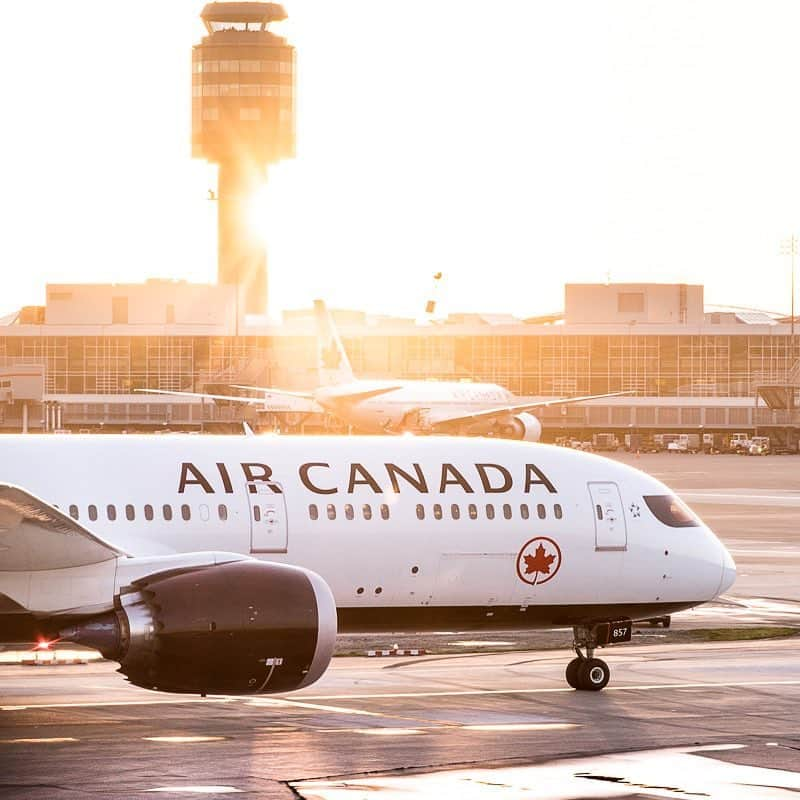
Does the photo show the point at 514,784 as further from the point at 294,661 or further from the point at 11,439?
the point at 11,439

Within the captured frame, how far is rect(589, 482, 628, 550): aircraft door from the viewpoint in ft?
89.7

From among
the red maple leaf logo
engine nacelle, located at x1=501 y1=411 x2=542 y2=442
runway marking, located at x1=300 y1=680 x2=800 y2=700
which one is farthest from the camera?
engine nacelle, located at x1=501 y1=411 x2=542 y2=442

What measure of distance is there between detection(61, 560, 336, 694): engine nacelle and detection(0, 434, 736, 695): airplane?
5cm

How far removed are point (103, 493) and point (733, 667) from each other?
1184 centimetres

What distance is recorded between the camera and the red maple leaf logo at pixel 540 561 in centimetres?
2672

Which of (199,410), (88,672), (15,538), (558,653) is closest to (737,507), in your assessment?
(558,653)

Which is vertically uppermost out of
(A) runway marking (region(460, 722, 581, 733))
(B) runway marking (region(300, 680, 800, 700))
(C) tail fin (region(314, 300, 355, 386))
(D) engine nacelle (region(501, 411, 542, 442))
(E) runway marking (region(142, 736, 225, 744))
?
(C) tail fin (region(314, 300, 355, 386))

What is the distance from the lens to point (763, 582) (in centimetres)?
4678

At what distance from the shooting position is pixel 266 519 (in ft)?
81.0

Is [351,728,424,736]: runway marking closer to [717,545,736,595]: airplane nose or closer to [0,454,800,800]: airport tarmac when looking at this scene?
[0,454,800,800]: airport tarmac

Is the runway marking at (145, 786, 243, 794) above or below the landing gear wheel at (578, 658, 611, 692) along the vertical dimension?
above

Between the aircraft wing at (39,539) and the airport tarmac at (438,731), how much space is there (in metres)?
2.16

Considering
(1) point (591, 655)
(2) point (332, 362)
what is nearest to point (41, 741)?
(1) point (591, 655)

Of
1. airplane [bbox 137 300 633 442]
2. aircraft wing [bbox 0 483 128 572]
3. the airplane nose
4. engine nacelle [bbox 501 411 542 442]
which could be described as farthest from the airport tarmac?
airplane [bbox 137 300 633 442]
